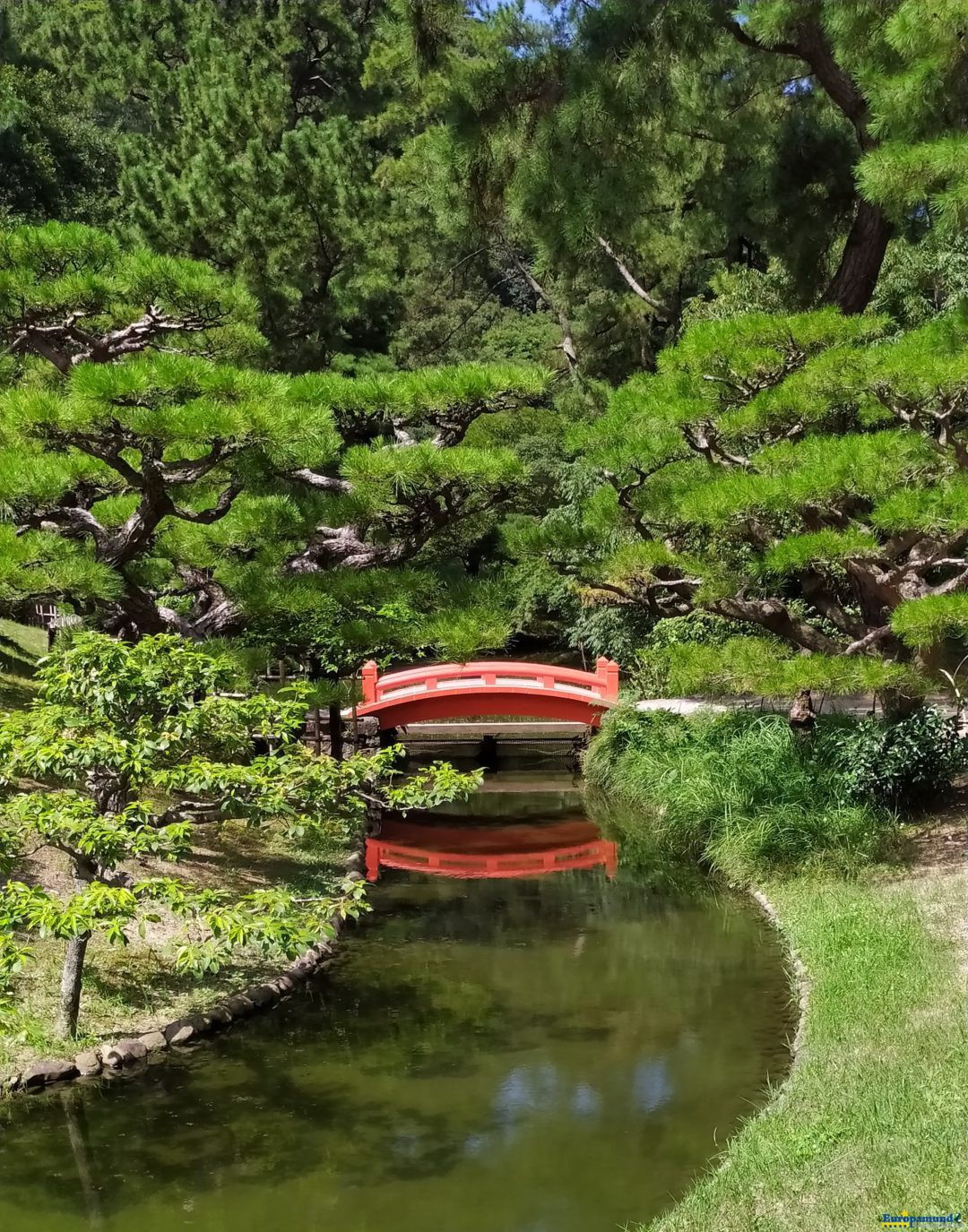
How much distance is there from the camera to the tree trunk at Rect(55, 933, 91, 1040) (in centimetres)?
535

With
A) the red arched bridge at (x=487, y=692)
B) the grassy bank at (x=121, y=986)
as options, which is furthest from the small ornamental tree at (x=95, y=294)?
the red arched bridge at (x=487, y=692)

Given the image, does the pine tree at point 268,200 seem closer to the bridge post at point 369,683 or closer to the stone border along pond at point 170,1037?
the bridge post at point 369,683

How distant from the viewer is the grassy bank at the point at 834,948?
3.86m

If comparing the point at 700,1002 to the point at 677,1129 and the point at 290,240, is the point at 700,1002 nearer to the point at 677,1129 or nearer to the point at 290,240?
the point at 677,1129

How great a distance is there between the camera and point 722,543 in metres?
8.64

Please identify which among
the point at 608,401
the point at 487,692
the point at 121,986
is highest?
the point at 608,401

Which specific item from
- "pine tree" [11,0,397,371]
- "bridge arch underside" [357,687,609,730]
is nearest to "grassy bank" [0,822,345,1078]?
"bridge arch underside" [357,687,609,730]

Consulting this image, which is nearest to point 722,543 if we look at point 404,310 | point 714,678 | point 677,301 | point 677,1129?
point 714,678

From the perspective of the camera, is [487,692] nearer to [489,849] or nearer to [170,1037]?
[489,849]

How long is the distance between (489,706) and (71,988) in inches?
321

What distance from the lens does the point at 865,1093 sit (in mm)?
4504

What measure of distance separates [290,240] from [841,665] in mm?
9339

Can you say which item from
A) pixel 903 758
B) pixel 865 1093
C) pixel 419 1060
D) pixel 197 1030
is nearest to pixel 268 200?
pixel 903 758

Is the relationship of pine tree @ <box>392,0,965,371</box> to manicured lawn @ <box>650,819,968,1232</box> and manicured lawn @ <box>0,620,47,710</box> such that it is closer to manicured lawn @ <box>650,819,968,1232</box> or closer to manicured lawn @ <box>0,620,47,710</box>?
manicured lawn @ <box>650,819,968,1232</box>
